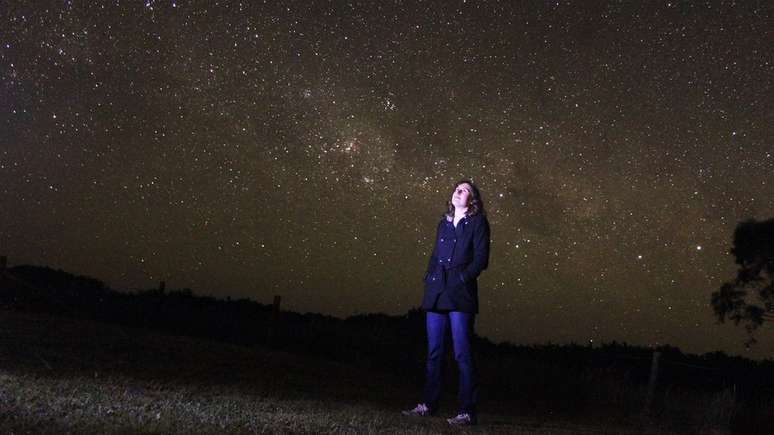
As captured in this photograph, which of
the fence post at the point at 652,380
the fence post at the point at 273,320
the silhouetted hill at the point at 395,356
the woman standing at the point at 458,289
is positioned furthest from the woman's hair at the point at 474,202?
the fence post at the point at 273,320

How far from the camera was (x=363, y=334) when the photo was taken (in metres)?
19.6

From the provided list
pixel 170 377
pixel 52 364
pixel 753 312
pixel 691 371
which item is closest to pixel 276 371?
pixel 170 377

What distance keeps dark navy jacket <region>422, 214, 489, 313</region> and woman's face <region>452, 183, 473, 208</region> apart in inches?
5.0

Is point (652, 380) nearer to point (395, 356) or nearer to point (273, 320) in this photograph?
point (395, 356)

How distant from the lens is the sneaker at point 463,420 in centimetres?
574

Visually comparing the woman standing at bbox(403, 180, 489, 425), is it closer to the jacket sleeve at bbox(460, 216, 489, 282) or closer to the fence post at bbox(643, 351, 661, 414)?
the jacket sleeve at bbox(460, 216, 489, 282)

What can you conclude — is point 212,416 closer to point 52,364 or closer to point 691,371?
point 52,364

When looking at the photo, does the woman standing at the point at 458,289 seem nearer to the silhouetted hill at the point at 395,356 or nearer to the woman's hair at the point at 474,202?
the woman's hair at the point at 474,202

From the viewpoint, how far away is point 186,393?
18.5 ft

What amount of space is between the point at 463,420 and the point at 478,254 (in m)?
1.28

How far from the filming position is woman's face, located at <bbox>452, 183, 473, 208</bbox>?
614 cm

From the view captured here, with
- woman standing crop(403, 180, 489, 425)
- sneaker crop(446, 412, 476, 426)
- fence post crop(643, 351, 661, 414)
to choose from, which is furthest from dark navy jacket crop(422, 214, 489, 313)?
fence post crop(643, 351, 661, 414)

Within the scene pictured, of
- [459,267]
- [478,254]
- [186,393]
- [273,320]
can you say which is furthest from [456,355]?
[273,320]

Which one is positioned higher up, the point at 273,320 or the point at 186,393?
the point at 273,320
